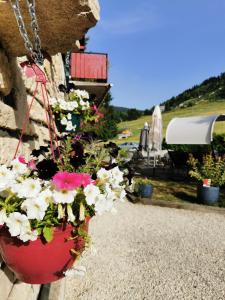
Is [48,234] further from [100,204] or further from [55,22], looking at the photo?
[55,22]

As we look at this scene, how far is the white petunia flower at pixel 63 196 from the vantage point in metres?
1.39

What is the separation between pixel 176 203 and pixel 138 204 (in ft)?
2.78

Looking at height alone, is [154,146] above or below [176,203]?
above

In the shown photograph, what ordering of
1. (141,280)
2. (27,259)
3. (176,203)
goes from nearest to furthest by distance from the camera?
(27,259) → (141,280) → (176,203)

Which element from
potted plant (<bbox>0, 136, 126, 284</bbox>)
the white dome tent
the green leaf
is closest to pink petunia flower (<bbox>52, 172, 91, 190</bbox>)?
potted plant (<bbox>0, 136, 126, 284</bbox>)

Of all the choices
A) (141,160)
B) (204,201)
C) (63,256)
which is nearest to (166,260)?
(63,256)

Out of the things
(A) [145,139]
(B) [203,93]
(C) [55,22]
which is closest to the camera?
(C) [55,22]

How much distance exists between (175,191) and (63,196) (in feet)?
24.2

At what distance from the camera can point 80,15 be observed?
1780 millimetres

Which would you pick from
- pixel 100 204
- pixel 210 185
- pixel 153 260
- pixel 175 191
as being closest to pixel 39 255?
pixel 100 204

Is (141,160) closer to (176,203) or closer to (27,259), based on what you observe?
(176,203)

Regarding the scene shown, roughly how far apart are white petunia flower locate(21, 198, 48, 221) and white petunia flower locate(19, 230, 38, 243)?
7cm

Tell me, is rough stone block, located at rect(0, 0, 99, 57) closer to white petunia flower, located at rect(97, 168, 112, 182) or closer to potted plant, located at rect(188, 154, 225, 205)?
white petunia flower, located at rect(97, 168, 112, 182)

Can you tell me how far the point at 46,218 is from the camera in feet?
4.77
